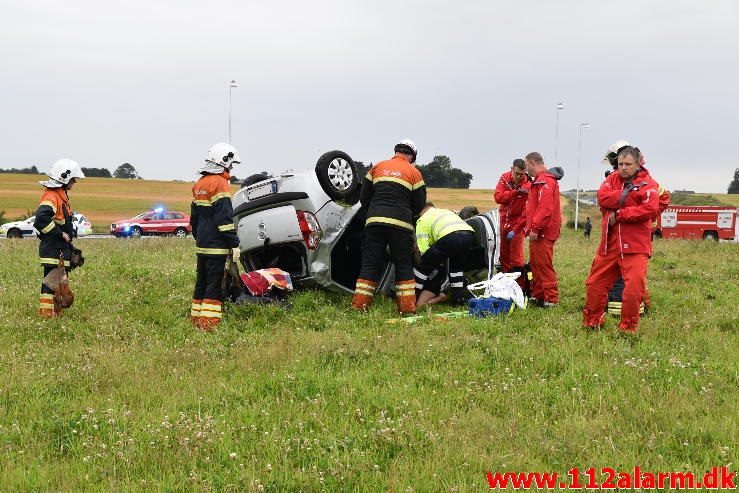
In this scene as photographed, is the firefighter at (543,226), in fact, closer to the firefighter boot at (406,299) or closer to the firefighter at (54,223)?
the firefighter boot at (406,299)

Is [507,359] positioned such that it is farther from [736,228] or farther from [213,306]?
[736,228]

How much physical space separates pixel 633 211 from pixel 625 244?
1.10ft

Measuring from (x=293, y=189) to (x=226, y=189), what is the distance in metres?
0.88

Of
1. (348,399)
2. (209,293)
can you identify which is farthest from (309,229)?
Answer: (348,399)

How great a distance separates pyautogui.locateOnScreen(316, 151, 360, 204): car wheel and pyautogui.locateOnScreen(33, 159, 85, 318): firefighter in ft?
8.92

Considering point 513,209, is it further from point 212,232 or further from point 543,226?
point 212,232

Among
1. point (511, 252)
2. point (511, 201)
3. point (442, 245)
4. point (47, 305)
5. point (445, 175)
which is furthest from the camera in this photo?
point (445, 175)

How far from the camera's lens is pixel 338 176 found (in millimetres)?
7164

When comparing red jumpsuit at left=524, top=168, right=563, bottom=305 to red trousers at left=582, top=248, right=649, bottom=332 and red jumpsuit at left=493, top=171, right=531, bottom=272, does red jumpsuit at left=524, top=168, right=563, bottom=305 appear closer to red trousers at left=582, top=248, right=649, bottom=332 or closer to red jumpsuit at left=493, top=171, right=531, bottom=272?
red jumpsuit at left=493, top=171, right=531, bottom=272

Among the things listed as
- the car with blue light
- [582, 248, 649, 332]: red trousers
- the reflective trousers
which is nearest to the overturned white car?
the reflective trousers

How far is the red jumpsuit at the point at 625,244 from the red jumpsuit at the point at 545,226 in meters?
1.17

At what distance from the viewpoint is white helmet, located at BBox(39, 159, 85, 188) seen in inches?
265

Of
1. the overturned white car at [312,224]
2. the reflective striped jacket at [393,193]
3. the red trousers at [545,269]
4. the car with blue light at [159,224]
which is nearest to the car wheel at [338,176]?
the overturned white car at [312,224]

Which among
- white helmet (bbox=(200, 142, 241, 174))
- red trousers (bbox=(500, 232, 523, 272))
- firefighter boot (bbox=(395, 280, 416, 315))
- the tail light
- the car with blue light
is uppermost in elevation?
white helmet (bbox=(200, 142, 241, 174))
